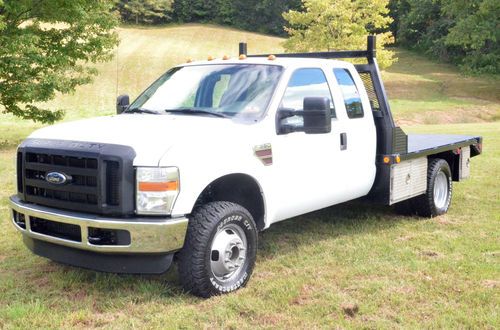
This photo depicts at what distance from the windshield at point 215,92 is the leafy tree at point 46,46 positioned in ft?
41.6

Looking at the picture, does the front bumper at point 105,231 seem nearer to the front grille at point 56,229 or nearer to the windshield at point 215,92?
the front grille at point 56,229

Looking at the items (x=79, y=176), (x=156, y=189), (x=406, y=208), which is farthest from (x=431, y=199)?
(x=79, y=176)

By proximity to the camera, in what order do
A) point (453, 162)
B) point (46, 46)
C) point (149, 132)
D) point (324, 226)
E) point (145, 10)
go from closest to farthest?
point (149, 132) → point (324, 226) → point (453, 162) → point (46, 46) → point (145, 10)

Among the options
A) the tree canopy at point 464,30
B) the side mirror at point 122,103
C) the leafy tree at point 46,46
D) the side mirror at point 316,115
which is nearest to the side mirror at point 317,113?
the side mirror at point 316,115

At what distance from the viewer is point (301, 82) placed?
5762 millimetres

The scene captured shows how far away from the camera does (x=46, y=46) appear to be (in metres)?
19.7

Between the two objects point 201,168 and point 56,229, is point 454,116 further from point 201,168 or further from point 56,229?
point 56,229

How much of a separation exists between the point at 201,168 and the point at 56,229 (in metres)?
1.26

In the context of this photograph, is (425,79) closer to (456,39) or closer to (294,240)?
(456,39)

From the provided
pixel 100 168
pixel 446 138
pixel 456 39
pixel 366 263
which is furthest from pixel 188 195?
pixel 456 39

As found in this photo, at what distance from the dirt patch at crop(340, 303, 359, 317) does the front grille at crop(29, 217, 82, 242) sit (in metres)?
2.02

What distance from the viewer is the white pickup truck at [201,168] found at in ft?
14.2

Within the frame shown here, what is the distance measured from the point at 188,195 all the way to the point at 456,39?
40.2 metres

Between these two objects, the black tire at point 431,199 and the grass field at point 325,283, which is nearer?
the grass field at point 325,283
